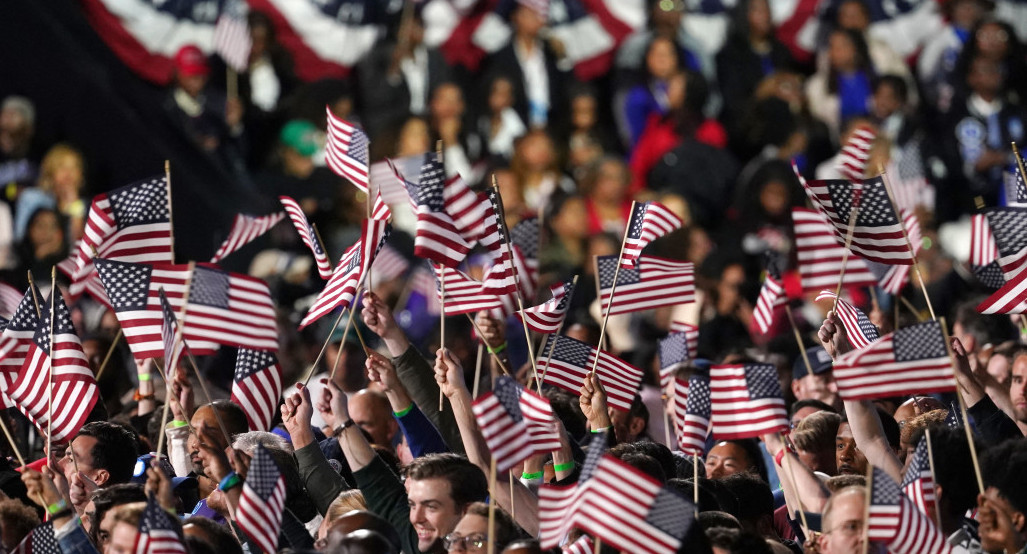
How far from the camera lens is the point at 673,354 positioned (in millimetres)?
10250

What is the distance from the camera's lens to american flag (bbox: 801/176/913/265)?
887 centimetres

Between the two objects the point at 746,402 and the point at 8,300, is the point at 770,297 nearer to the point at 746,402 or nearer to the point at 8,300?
the point at 746,402

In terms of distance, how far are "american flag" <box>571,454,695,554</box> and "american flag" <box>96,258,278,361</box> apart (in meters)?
2.01

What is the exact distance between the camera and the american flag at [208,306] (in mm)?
7566

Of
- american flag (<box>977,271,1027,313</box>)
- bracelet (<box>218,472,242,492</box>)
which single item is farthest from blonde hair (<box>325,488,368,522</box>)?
american flag (<box>977,271,1027,313</box>)

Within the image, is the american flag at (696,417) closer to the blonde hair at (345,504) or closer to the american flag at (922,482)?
the american flag at (922,482)

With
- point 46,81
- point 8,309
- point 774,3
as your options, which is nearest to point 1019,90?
point 774,3

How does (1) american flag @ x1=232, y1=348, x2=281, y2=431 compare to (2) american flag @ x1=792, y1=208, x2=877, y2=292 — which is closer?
(1) american flag @ x1=232, y1=348, x2=281, y2=431

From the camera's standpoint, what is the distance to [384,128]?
19.0m

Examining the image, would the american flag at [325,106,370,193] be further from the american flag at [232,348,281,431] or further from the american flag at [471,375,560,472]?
the american flag at [471,375,560,472]

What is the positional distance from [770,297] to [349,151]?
9.56 feet

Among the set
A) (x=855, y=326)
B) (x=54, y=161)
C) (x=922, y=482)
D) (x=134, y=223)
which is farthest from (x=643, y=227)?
(x=54, y=161)

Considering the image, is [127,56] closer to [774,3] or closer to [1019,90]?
[774,3]

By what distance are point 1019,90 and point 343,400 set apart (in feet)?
44.0
